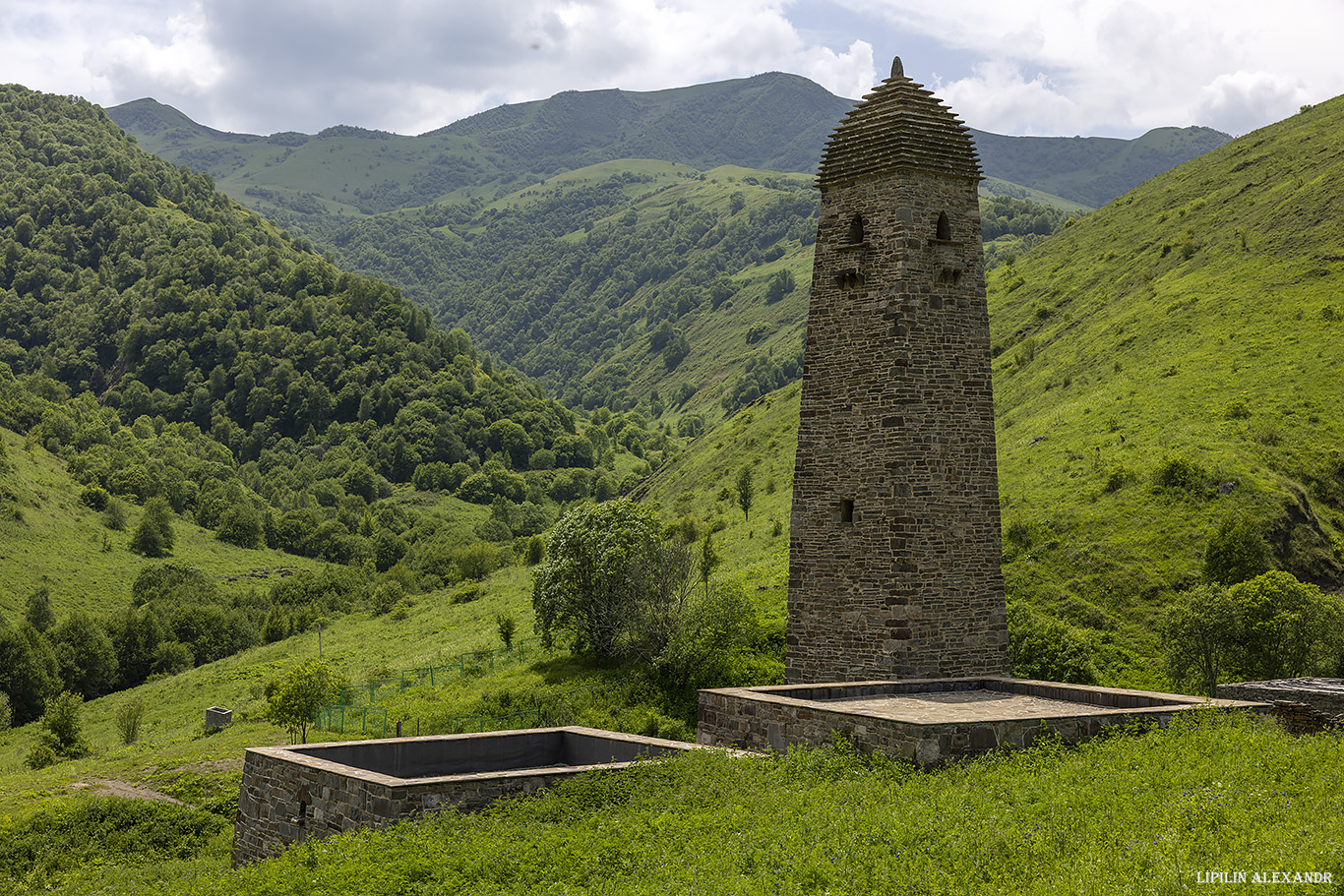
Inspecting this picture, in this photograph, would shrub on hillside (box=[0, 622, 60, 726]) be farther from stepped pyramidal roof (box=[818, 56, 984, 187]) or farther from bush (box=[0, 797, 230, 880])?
stepped pyramidal roof (box=[818, 56, 984, 187])

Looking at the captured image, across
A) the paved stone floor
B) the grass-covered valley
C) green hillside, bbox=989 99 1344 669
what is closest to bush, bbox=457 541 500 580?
the grass-covered valley

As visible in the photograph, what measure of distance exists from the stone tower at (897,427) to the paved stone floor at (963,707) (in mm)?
1175

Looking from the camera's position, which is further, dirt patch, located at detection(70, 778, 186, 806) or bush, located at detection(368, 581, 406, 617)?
bush, located at detection(368, 581, 406, 617)

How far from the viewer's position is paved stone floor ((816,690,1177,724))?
14141 mm

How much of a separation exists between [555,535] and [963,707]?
100 ft

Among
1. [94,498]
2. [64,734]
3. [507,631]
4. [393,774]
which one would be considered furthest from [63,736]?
[94,498]

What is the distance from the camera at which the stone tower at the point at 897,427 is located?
19.2m

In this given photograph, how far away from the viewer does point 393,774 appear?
16312 millimetres

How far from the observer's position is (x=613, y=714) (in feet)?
111


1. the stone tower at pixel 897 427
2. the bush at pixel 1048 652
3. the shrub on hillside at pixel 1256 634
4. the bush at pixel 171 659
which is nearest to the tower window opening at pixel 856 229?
the stone tower at pixel 897 427

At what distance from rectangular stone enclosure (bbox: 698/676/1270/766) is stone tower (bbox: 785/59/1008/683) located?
1.21 metres

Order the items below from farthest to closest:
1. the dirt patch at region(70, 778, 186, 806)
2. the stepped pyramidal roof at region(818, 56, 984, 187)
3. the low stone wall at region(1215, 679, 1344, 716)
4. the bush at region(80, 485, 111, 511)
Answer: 1. the bush at region(80, 485, 111, 511)
2. the dirt patch at region(70, 778, 186, 806)
3. the stepped pyramidal roof at region(818, 56, 984, 187)
4. the low stone wall at region(1215, 679, 1344, 716)

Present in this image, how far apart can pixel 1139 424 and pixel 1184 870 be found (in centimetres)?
4655

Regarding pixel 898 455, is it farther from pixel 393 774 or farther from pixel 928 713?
pixel 393 774
